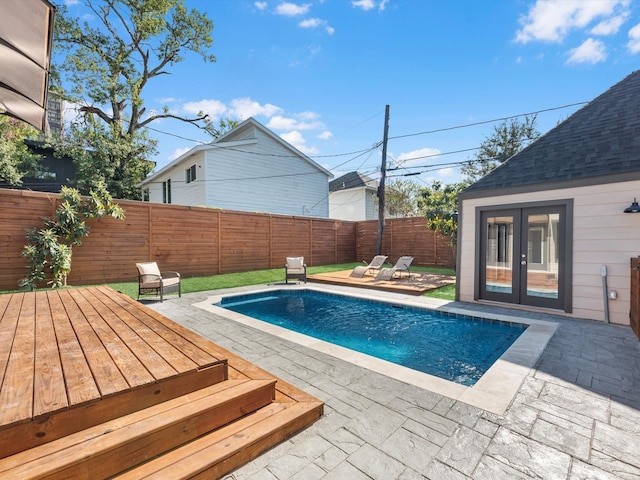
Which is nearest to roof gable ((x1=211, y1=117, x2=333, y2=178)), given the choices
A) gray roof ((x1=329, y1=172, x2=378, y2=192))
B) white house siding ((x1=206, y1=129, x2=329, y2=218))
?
white house siding ((x1=206, y1=129, x2=329, y2=218))

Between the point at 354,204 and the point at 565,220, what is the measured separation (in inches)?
685

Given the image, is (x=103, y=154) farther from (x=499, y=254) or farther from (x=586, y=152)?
(x=586, y=152)

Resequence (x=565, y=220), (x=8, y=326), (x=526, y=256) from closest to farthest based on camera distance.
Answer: (x=8, y=326), (x=565, y=220), (x=526, y=256)

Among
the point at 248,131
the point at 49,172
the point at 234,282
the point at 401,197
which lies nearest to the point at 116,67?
the point at 49,172

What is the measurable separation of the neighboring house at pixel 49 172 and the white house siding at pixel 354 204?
16631 mm

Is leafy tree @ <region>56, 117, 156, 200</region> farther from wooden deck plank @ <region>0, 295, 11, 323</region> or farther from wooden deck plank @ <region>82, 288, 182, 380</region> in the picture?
wooden deck plank @ <region>82, 288, 182, 380</region>

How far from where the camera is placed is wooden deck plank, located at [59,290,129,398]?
1.94 m

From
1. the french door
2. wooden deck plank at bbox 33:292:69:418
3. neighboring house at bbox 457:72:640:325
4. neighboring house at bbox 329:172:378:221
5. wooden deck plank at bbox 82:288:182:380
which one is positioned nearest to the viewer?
wooden deck plank at bbox 33:292:69:418

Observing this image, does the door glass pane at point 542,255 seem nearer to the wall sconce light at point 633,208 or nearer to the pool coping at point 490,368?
the wall sconce light at point 633,208

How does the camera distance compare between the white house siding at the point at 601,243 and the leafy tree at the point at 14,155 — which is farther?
the leafy tree at the point at 14,155

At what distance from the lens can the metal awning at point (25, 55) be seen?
7.30ft

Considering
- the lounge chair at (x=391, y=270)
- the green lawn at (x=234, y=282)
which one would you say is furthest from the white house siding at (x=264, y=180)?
the lounge chair at (x=391, y=270)

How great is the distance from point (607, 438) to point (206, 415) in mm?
2826

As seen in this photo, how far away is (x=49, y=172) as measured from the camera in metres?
17.7
